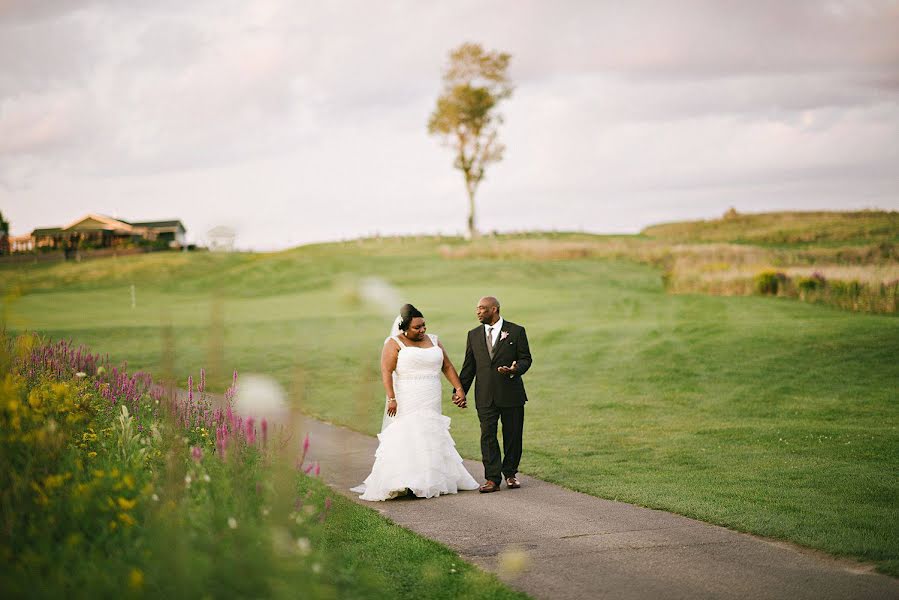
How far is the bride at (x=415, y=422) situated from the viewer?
1050cm

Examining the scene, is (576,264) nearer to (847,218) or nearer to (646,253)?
(646,253)

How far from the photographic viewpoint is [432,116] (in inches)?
3275

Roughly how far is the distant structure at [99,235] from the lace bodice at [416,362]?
86.9 meters

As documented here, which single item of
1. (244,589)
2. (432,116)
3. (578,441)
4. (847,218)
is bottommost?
(578,441)

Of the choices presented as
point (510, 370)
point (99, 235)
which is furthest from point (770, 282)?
point (99, 235)

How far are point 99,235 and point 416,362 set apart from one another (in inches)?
3945

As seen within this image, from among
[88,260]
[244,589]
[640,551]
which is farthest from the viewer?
[88,260]

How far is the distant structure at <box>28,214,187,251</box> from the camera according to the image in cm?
9272

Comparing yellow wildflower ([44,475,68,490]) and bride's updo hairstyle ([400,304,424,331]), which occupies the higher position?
bride's updo hairstyle ([400,304,424,331])

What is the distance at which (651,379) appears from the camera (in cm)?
2098

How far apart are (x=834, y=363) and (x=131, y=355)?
72.6 ft

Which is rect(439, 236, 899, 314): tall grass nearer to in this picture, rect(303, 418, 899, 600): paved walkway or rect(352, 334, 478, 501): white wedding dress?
rect(352, 334, 478, 501): white wedding dress

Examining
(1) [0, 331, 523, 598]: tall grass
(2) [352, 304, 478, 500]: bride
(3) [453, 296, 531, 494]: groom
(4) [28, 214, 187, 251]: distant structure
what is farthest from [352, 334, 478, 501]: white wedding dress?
(4) [28, 214, 187, 251]: distant structure

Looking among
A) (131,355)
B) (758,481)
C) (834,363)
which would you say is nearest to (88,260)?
(131,355)
